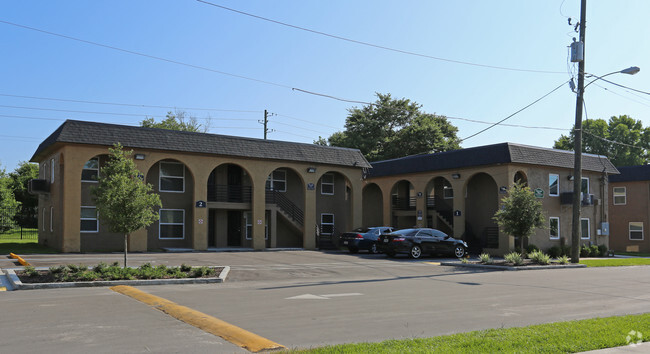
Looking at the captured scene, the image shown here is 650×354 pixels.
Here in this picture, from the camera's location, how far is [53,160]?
90.8ft

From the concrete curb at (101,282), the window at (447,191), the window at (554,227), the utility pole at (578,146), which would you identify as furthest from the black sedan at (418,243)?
the concrete curb at (101,282)

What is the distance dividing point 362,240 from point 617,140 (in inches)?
2001

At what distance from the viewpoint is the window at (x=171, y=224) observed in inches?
1120

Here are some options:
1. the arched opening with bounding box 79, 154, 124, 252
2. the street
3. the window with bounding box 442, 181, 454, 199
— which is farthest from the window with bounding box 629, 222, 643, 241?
the arched opening with bounding box 79, 154, 124, 252

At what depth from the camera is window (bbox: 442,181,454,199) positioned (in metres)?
36.7

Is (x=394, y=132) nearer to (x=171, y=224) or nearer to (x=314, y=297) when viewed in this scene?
(x=171, y=224)

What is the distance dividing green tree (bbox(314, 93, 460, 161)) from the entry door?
2507 cm

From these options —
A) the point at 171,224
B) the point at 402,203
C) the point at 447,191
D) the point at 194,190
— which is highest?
the point at 447,191

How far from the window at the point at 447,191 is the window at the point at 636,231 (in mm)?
15430

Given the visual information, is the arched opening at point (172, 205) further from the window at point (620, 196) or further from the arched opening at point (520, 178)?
the window at point (620, 196)

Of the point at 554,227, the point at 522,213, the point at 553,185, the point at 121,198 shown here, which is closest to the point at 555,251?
the point at 554,227

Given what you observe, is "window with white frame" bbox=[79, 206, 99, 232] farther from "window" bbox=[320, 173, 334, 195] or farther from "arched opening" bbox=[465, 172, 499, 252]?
"arched opening" bbox=[465, 172, 499, 252]

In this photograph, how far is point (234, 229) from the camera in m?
32.1

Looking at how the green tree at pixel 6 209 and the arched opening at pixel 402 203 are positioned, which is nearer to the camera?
the arched opening at pixel 402 203
